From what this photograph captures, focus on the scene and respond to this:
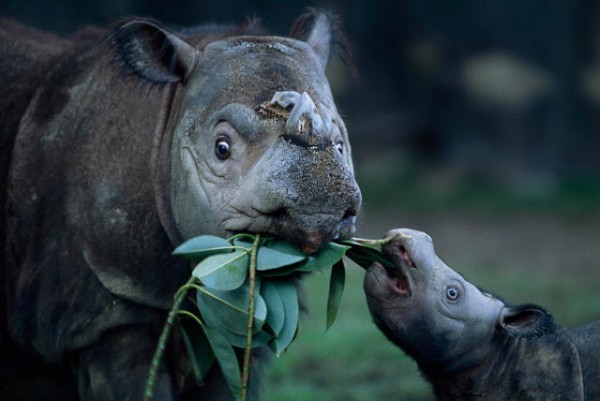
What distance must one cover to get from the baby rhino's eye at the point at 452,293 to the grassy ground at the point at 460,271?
2.57 feet

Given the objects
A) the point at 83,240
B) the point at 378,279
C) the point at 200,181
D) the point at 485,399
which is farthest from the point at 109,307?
the point at 485,399

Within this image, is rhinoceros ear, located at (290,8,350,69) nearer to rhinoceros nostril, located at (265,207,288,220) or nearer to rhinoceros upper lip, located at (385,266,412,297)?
rhinoceros upper lip, located at (385,266,412,297)

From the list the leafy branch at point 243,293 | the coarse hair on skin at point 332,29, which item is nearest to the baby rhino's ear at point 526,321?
the leafy branch at point 243,293

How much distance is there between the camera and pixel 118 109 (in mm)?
5816

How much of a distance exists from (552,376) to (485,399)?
0.37 m

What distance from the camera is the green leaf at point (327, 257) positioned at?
4.95 metres

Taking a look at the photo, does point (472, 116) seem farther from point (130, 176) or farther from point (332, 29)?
point (130, 176)

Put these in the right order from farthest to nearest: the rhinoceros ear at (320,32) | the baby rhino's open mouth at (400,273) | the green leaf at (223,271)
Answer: the rhinoceros ear at (320,32) → the baby rhino's open mouth at (400,273) → the green leaf at (223,271)

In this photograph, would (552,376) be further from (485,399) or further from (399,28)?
(399,28)

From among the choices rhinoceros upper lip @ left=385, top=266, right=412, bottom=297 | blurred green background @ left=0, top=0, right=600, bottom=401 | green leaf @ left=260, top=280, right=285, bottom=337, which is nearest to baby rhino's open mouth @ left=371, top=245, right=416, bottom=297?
rhinoceros upper lip @ left=385, top=266, right=412, bottom=297

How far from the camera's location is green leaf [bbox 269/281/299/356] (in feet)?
16.4

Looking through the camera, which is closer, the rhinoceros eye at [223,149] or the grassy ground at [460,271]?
the rhinoceros eye at [223,149]

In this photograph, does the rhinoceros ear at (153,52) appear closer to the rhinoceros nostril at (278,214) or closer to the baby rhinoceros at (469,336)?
the rhinoceros nostril at (278,214)

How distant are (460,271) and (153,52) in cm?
640
